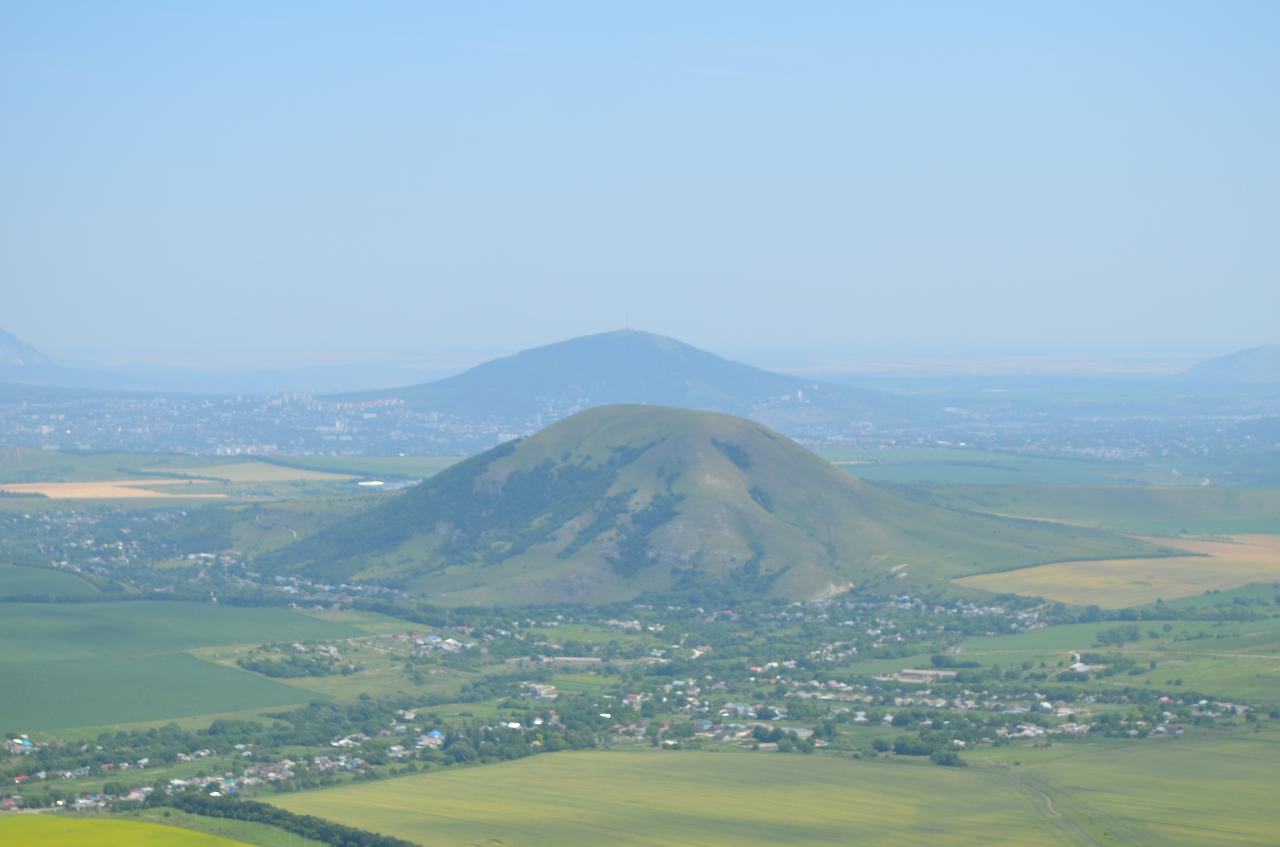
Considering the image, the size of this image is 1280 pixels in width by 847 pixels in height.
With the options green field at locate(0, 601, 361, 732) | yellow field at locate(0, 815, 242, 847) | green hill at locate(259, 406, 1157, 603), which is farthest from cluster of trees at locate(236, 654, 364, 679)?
yellow field at locate(0, 815, 242, 847)

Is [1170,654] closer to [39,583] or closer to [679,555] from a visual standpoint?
[679,555]

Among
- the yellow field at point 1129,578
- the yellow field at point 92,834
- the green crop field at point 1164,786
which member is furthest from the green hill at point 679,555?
the yellow field at point 92,834

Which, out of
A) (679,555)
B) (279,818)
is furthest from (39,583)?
(279,818)

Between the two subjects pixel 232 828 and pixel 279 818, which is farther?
pixel 279 818

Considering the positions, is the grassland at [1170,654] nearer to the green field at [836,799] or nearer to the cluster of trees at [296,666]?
the green field at [836,799]

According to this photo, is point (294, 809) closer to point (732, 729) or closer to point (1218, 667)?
point (732, 729)

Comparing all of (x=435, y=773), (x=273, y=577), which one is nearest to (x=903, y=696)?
(x=435, y=773)

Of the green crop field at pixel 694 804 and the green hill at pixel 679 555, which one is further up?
the green hill at pixel 679 555
